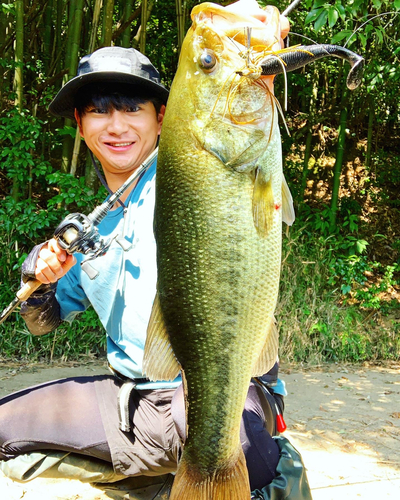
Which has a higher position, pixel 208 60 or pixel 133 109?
pixel 133 109

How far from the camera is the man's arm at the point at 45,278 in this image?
2088 millimetres

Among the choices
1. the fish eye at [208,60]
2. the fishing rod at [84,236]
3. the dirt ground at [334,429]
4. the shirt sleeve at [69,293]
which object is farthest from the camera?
the dirt ground at [334,429]

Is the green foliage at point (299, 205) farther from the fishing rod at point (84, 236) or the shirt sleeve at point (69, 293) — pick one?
the shirt sleeve at point (69, 293)

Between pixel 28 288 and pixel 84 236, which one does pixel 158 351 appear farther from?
pixel 28 288

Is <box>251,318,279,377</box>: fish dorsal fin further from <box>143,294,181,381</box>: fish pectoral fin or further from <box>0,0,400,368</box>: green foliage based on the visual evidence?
<box>0,0,400,368</box>: green foliage

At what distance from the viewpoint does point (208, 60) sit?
144 cm

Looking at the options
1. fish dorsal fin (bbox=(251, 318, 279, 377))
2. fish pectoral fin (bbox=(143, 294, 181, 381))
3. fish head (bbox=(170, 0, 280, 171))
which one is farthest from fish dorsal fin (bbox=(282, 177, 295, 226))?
fish pectoral fin (bbox=(143, 294, 181, 381))

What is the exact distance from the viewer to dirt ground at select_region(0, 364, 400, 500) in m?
3.38

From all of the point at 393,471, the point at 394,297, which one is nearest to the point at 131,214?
the point at 393,471

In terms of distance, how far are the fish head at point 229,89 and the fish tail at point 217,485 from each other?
0.93 metres

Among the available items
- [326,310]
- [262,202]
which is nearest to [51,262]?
[262,202]

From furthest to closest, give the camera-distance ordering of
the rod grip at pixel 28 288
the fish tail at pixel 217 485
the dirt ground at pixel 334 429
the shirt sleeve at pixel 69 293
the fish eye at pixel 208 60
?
the dirt ground at pixel 334 429 → the shirt sleeve at pixel 69 293 → the rod grip at pixel 28 288 → the fish tail at pixel 217 485 → the fish eye at pixel 208 60

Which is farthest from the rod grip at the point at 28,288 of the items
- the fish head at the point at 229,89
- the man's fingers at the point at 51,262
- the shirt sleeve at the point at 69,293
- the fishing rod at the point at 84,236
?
the fish head at the point at 229,89

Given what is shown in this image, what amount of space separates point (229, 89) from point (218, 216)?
337 mm
